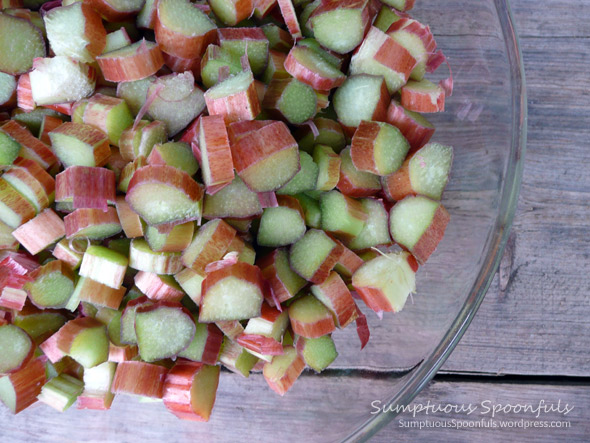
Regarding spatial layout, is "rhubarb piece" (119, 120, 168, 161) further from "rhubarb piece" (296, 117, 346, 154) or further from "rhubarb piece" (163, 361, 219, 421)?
"rhubarb piece" (163, 361, 219, 421)

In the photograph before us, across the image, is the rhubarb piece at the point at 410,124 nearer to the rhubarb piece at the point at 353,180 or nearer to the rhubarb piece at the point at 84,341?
the rhubarb piece at the point at 353,180

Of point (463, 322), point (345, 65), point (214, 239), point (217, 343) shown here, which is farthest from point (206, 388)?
point (345, 65)

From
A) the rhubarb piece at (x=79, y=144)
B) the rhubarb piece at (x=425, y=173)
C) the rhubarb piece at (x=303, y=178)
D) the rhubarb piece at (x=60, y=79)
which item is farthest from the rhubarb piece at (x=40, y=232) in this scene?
the rhubarb piece at (x=425, y=173)

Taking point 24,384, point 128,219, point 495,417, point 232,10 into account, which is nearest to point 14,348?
point 24,384

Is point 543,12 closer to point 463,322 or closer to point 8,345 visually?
point 463,322

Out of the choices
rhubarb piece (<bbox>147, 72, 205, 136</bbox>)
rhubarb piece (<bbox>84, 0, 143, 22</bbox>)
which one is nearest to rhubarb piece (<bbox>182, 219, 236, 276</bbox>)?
rhubarb piece (<bbox>147, 72, 205, 136</bbox>)

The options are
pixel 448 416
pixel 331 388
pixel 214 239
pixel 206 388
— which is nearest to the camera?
pixel 214 239
